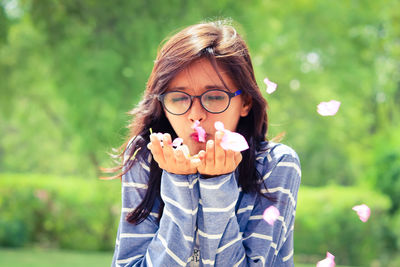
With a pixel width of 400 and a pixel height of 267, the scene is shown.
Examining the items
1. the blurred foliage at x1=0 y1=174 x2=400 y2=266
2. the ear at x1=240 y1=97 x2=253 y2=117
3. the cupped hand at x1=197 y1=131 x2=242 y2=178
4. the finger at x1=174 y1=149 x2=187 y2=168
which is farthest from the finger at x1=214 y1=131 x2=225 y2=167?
the blurred foliage at x1=0 y1=174 x2=400 y2=266

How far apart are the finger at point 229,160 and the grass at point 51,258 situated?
6875 millimetres

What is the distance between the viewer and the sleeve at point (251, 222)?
5.47 feet

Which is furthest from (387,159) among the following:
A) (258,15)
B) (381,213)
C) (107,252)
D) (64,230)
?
(64,230)

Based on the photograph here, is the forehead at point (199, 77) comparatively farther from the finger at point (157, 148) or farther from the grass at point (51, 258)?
the grass at point (51, 258)

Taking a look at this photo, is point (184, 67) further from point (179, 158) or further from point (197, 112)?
point (179, 158)

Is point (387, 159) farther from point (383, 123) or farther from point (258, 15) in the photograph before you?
point (383, 123)

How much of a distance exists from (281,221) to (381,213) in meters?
8.21

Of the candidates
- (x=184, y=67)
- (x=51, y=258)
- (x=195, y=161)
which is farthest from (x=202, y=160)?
(x=51, y=258)

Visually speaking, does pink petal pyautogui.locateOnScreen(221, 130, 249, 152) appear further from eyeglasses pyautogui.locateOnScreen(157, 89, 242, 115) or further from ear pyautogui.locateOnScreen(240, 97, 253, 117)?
ear pyautogui.locateOnScreen(240, 97, 253, 117)

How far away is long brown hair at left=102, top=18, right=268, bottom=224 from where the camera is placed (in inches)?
72.7

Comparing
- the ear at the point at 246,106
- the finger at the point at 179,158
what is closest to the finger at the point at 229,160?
the finger at the point at 179,158

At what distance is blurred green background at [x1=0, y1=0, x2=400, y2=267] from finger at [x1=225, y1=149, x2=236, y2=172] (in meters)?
5.94

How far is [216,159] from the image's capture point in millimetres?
1570

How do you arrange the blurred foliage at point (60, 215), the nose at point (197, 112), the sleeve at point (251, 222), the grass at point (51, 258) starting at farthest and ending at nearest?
the blurred foliage at point (60, 215) < the grass at point (51, 258) < the nose at point (197, 112) < the sleeve at point (251, 222)
